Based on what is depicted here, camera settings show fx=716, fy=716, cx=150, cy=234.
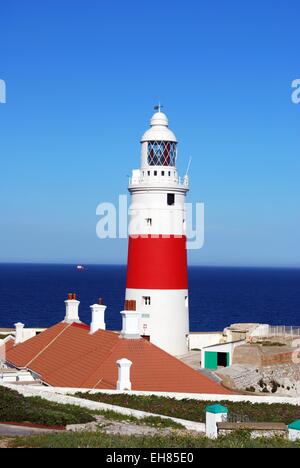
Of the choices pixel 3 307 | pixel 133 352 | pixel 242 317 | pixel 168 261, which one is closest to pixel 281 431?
pixel 133 352

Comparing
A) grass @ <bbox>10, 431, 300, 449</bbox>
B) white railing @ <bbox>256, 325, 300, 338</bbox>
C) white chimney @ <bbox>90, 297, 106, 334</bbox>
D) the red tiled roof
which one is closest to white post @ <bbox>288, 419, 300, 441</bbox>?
grass @ <bbox>10, 431, 300, 449</bbox>

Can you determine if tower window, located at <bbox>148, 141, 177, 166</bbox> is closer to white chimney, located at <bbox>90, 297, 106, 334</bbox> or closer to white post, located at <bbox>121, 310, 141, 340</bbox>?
white chimney, located at <bbox>90, 297, 106, 334</bbox>

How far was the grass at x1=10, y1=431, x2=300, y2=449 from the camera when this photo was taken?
14320mm

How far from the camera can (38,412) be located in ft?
62.5

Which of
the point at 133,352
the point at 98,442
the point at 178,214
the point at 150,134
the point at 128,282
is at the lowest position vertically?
the point at 98,442

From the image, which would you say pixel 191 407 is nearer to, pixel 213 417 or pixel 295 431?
pixel 213 417

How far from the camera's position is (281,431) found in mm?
17234

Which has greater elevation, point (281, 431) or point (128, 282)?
point (128, 282)

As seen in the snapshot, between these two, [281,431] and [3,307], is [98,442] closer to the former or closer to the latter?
[281,431]

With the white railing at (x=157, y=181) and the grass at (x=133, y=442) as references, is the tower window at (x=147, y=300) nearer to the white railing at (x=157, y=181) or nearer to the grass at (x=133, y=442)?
the white railing at (x=157, y=181)

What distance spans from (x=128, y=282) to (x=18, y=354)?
6464 mm

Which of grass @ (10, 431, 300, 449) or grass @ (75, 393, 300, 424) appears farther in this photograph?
grass @ (75, 393, 300, 424)

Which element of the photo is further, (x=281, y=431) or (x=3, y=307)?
(x=3, y=307)

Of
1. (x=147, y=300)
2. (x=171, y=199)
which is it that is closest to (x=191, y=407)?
(x=147, y=300)
